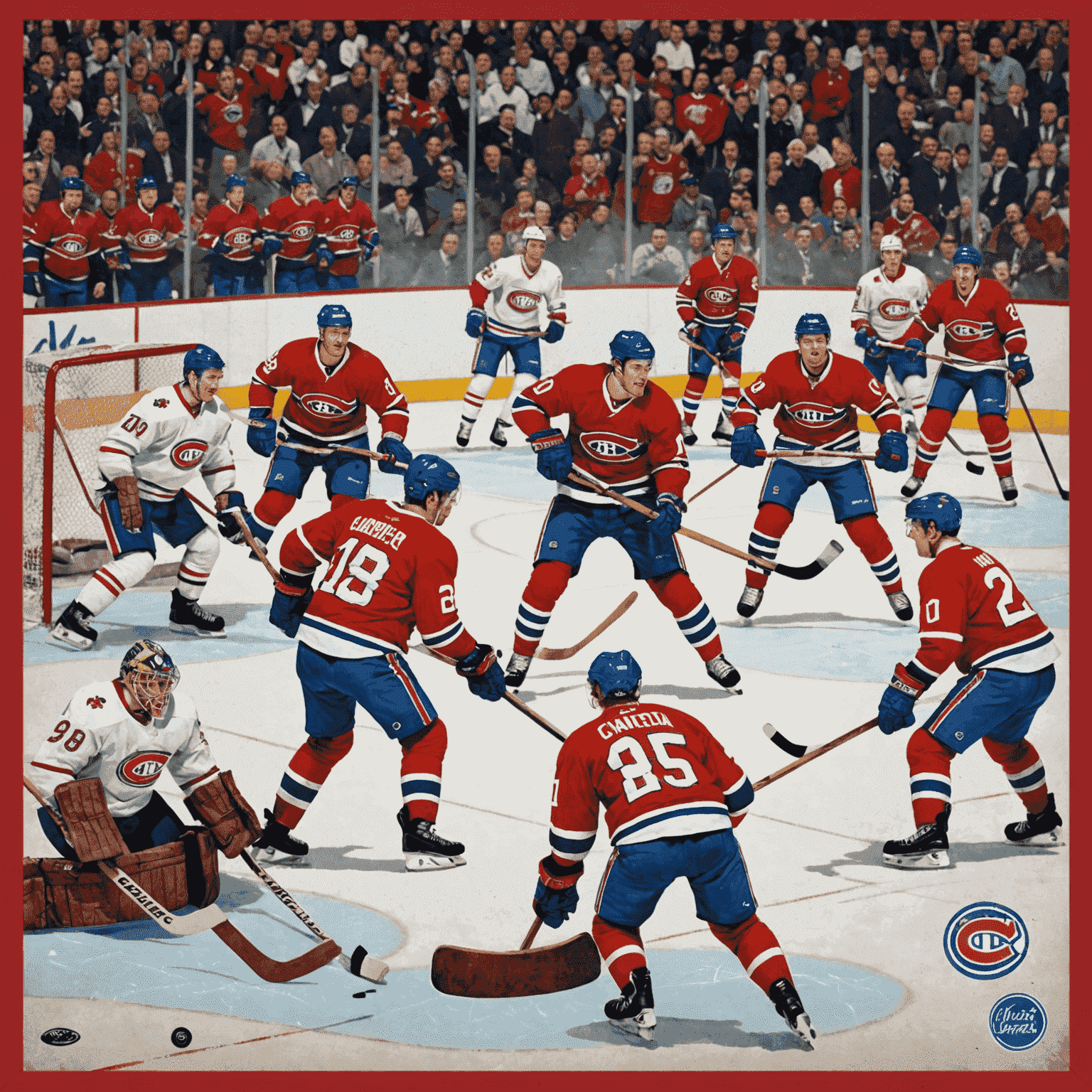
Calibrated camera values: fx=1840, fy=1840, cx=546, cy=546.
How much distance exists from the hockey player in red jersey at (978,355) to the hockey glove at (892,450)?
1.72m

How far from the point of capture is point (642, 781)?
4.27m

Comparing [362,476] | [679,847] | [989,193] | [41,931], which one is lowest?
[41,931]

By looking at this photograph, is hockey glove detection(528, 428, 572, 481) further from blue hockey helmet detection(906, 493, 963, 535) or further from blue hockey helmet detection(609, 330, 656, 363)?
blue hockey helmet detection(906, 493, 963, 535)

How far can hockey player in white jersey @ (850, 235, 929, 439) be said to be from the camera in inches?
364

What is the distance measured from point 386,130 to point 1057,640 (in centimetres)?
500

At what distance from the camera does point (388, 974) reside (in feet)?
15.6

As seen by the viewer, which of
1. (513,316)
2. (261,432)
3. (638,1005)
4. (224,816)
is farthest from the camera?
(513,316)

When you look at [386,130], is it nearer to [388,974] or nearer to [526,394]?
[526,394]

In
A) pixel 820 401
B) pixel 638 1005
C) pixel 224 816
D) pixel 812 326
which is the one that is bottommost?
pixel 638 1005

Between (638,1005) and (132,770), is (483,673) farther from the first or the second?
(638,1005)

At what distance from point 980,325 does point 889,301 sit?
1010 millimetres

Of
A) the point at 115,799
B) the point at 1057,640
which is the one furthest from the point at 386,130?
the point at 115,799

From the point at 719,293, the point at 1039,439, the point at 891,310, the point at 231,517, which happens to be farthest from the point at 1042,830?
the point at 719,293

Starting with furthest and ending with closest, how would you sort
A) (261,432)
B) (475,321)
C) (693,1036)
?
(475,321)
(261,432)
(693,1036)
